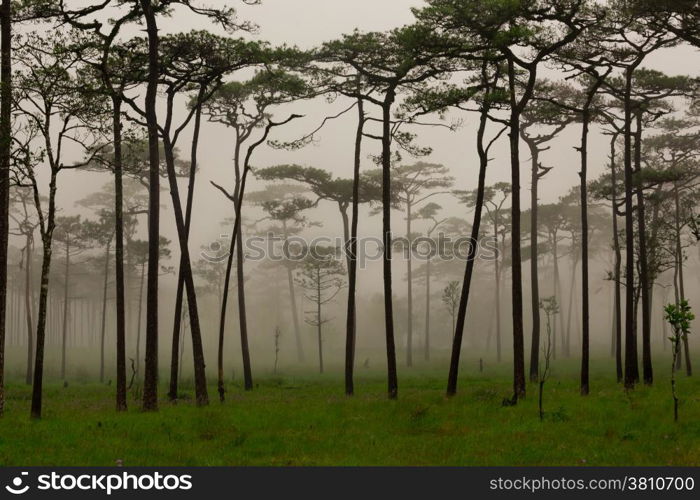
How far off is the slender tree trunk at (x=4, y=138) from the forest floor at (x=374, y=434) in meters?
2.82

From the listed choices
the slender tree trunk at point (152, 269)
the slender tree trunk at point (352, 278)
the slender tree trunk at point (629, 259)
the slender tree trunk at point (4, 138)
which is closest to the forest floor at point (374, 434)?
the slender tree trunk at point (152, 269)

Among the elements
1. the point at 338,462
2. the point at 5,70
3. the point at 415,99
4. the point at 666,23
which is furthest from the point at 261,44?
the point at 338,462

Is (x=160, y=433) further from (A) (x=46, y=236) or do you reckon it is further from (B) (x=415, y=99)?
(B) (x=415, y=99)

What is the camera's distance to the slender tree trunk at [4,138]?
1531cm

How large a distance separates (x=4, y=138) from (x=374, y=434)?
451 inches

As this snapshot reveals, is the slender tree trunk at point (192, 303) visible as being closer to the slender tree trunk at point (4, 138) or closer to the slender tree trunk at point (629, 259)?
the slender tree trunk at point (4, 138)

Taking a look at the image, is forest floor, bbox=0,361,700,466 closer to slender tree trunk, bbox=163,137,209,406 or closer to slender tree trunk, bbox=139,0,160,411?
slender tree trunk, bbox=139,0,160,411

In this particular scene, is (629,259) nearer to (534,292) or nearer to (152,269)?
(534,292)

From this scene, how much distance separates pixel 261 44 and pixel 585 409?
14.0 metres

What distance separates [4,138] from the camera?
15.2 m

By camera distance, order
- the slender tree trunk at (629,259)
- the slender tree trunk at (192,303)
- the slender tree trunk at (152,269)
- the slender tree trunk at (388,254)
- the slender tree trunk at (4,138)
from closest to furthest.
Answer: the slender tree trunk at (4,138), the slender tree trunk at (152,269), the slender tree trunk at (192,303), the slender tree trunk at (388,254), the slender tree trunk at (629,259)

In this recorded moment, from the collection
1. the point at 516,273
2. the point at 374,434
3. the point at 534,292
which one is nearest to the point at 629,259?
the point at 516,273

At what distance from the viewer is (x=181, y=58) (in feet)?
61.3

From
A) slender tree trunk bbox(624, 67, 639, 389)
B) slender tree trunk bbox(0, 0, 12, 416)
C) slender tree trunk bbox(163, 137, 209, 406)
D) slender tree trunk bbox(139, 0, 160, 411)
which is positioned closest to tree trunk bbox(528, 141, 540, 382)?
slender tree trunk bbox(624, 67, 639, 389)
